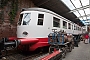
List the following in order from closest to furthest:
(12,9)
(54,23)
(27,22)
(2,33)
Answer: (27,22)
(54,23)
(2,33)
(12,9)

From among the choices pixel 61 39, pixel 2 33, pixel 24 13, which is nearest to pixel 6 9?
pixel 2 33

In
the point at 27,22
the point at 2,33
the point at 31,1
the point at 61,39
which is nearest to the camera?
the point at 61,39

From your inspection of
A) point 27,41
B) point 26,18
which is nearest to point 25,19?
point 26,18

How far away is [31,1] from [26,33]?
781 centimetres

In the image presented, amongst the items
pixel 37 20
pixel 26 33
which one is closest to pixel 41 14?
pixel 37 20

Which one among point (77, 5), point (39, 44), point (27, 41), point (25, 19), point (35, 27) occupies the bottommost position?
point (39, 44)

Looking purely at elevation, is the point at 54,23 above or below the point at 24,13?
below

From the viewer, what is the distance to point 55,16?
28.3ft

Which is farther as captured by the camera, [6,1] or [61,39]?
[6,1]

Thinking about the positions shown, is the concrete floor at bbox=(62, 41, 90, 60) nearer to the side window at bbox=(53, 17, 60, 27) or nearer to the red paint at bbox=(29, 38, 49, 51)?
the red paint at bbox=(29, 38, 49, 51)

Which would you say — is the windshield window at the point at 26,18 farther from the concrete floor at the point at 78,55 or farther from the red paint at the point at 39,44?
the concrete floor at the point at 78,55

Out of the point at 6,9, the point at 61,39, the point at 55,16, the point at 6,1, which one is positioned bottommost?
the point at 61,39

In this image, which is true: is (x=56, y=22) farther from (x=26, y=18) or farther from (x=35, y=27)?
(x=26, y=18)

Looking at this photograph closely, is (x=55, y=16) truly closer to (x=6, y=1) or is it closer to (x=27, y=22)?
(x=27, y=22)
